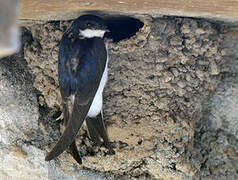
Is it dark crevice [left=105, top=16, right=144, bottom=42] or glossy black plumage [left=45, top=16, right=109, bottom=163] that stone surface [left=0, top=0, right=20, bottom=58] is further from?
dark crevice [left=105, top=16, right=144, bottom=42]

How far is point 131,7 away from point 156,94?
57 cm

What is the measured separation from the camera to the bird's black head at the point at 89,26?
1.82 metres

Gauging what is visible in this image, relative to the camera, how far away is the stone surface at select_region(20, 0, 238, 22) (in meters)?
1.55

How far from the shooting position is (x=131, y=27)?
7.50ft

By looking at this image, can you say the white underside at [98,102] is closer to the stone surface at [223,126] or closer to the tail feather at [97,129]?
the tail feather at [97,129]

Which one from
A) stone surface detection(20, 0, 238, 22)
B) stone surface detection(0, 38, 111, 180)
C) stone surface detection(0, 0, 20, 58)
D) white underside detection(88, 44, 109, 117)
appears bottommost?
stone surface detection(0, 38, 111, 180)

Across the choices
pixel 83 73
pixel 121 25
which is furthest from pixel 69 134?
pixel 121 25

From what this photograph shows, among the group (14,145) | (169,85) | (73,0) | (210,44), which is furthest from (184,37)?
(14,145)

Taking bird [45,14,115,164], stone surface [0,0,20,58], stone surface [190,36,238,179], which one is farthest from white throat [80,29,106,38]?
stone surface [0,0,20,58]

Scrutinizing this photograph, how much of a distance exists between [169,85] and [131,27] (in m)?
0.48

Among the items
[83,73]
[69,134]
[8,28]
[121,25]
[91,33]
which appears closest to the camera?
[8,28]

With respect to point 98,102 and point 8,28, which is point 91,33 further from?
point 8,28

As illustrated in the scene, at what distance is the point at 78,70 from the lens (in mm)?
1826

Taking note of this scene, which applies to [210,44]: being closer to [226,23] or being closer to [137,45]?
[226,23]
